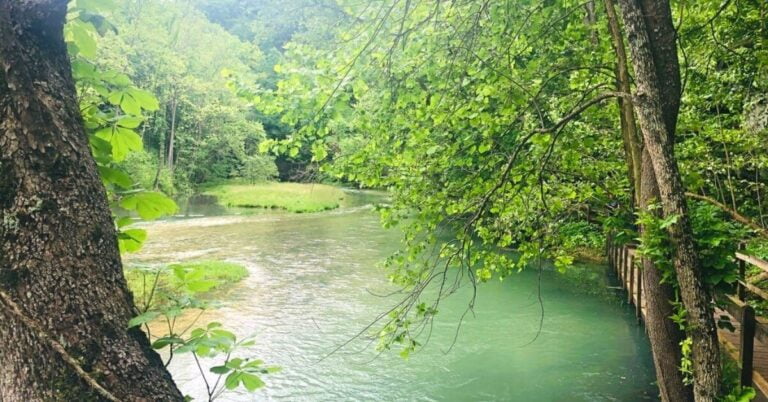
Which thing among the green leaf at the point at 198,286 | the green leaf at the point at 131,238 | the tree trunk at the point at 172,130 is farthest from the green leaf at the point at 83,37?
the tree trunk at the point at 172,130

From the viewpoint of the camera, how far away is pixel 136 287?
38.4 feet

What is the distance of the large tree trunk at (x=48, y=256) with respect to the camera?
48.1 inches

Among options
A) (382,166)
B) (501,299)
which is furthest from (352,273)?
(382,166)

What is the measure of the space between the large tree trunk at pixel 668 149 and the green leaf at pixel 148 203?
2549 millimetres

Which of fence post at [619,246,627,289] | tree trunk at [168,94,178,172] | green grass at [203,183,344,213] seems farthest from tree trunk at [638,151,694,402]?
tree trunk at [168,94,178,172]

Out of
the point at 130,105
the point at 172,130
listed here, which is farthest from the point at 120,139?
the point at 172,130

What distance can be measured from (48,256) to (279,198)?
104 feet

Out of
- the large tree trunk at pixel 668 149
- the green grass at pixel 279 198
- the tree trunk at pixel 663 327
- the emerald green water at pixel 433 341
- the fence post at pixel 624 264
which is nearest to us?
the large tree trunk at pixel 668 149

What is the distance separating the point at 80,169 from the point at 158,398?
63cm

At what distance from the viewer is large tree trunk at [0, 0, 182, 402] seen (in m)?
1.22

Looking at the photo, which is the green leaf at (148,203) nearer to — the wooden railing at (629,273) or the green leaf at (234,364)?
the green leaf at (234,364)

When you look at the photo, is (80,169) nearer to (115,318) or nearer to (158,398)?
(115,318)

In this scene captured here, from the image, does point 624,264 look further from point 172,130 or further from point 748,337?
point 172,130

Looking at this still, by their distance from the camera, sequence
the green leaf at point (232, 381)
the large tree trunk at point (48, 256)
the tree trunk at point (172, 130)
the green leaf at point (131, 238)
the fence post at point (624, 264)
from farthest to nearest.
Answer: the tree trunk at point (172, 130), the fence post at point (624, 264), the green leaf at point (131, 238), the green leaf at point (232, 381), the large tree trunk at point (48, 256)
